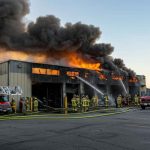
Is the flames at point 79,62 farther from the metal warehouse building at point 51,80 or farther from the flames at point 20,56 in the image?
the flames at point 20,56

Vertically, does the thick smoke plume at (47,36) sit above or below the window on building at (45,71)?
above

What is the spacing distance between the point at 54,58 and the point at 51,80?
7405 mm

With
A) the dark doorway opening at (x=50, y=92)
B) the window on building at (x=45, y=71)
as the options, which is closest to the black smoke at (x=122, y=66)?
the dark doorway opening at (x=50, y=92)

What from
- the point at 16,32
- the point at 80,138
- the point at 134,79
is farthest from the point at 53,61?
the point at 80,138

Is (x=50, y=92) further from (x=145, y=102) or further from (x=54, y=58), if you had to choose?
(x=145, y=102)

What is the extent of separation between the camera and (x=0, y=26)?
36.1 meters

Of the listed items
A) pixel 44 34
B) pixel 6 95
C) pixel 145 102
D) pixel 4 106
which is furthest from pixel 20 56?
pixel 145 102

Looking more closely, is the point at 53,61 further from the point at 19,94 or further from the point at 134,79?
the point at 134,79

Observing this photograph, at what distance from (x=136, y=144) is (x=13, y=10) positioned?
31254 millimetres

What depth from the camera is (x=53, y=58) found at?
39.8m

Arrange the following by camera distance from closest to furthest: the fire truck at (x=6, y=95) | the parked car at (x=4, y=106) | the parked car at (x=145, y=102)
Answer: the parked car at (x=4, y=106) < the fire truck at (x=6, y=95) < the parked car at (x=145, y=102)

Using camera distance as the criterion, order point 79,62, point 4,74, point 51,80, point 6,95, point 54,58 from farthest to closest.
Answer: point 79,62 → point 54,58 → point 51,80 → point 4,74 → point 6,95

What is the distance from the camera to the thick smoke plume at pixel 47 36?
36.4 meters

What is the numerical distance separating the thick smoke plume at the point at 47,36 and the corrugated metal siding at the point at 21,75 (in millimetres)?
7145
